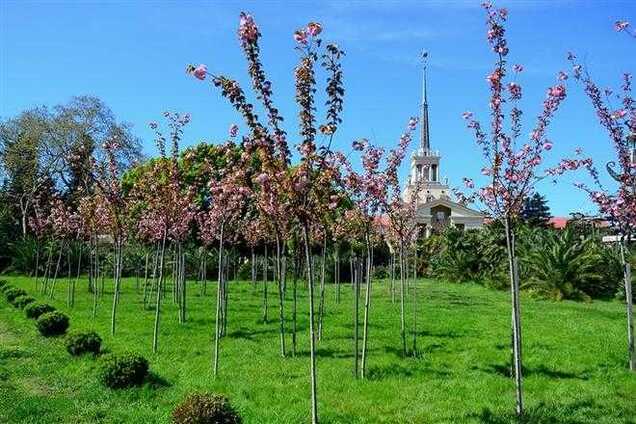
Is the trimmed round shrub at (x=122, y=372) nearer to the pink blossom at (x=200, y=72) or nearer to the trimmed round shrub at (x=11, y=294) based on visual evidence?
the pink blossom at (x=200, y=72)

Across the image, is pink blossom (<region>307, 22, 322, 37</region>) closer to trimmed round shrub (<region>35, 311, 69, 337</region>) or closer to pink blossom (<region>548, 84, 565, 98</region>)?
pink blossom (<region>548, 84, 565, 98</region>)

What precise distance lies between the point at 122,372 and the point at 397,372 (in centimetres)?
459

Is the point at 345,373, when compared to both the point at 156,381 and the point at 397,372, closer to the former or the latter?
the point at 397,372

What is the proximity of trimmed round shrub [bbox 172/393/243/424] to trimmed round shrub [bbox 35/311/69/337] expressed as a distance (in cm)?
900

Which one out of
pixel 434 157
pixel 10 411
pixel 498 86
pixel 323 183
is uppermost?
pixel 434 157

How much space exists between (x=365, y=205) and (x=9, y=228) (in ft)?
127

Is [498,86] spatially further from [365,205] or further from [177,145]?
[177,145]

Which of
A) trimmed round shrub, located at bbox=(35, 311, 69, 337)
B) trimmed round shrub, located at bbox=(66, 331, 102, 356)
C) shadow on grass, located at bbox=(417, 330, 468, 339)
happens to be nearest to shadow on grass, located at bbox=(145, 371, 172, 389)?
trimmed round shrub, located at bbox=(66, 331, 102, 356)

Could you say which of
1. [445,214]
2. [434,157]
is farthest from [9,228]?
[434,157]

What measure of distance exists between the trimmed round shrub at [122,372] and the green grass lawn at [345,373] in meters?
0.24

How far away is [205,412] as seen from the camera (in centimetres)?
793

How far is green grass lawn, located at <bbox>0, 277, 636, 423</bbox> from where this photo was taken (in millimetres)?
9148

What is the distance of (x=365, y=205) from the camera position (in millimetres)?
11688

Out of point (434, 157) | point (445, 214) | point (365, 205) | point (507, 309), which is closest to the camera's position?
point (365, 205)
